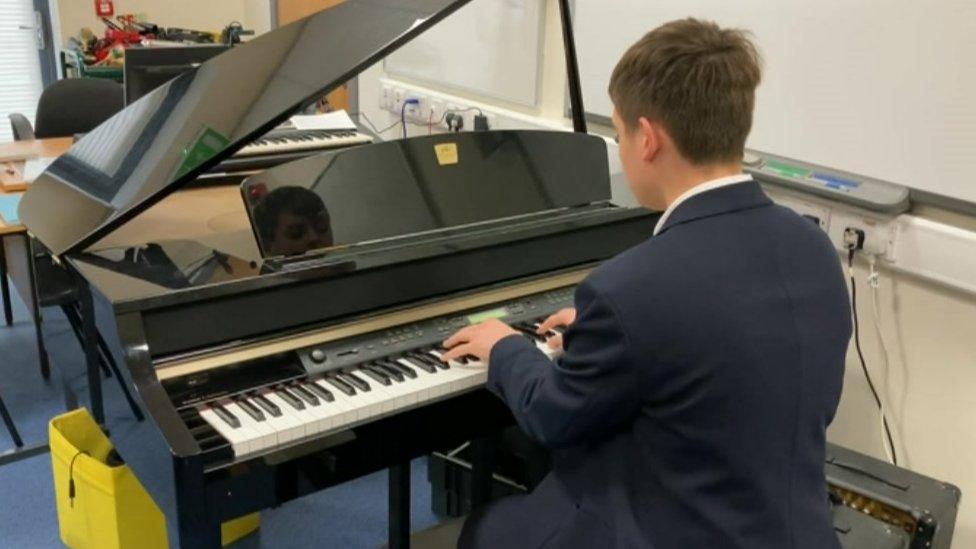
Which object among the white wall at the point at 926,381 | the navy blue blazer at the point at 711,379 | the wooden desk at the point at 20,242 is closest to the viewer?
the navy blue blazer at the point at 711,379

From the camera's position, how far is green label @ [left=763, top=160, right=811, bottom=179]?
2154 millimetres

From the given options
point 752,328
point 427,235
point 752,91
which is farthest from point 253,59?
point 752,328

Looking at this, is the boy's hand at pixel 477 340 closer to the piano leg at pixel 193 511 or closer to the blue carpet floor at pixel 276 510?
the piano leg at pixel 193 511

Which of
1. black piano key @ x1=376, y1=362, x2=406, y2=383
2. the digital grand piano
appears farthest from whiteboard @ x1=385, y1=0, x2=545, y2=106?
black piano key @ x1=376, y1=362, x2=406, y2=383

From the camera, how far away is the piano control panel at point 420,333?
1544 mm

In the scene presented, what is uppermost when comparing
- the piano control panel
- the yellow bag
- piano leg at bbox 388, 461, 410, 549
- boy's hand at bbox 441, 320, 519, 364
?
boy's hand at bbox 441, 320, 519, 364

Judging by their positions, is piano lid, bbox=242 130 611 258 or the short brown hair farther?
piano lid, bbox=242 130 611 258

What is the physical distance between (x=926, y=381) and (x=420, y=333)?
3.93ft

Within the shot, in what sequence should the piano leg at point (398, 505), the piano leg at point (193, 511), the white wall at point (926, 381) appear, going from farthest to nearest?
the white wall at point (926, 381) < the piano leg at point (398, 505) < the piano leg at point (193, 511)

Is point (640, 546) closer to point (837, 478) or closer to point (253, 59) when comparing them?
point (837, 478)

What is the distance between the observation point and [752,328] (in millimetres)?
1076

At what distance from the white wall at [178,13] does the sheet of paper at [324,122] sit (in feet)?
9.99

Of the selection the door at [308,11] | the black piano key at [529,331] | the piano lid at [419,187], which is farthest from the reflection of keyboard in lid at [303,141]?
the door at [308,11]

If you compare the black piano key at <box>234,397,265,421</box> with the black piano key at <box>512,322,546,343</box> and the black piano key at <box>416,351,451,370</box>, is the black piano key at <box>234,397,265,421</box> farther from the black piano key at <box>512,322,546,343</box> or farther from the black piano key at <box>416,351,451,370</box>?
the black piano key at <box>512,322,546,343</box>
